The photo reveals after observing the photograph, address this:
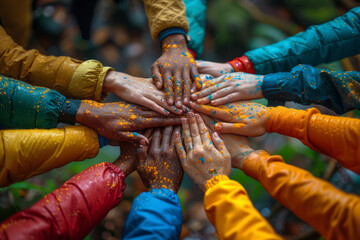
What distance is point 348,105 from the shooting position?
1.21 m

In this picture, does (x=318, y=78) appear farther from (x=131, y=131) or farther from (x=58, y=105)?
(x=58, y=105)

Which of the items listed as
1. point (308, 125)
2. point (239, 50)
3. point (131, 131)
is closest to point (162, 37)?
point (131, 131)

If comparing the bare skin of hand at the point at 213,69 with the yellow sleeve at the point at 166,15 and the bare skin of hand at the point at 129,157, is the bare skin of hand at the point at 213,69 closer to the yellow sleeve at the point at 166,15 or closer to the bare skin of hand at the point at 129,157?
the yellow sleeve at the point at 166,15

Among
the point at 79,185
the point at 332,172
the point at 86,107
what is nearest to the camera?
the point at 79,185

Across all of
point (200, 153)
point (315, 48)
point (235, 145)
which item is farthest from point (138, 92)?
point (315, 48)

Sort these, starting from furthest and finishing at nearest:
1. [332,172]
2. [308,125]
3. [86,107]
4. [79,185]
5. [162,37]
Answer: [332,172], [162,37], [86,107], [308,125], [79,185]

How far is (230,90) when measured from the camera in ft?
4.22

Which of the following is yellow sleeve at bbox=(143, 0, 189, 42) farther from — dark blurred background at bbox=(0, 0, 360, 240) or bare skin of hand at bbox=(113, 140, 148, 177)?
bare skin of hand at bbox=(113, 140, 148, 177)

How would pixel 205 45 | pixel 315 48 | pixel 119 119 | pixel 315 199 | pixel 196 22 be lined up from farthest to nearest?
pixel 205 45 → pixel 196 22 → pixel 315 48 → pixel 119 119 → pixel 315 199

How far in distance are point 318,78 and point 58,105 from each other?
1.21m

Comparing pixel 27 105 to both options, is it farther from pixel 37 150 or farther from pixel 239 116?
pixel 239 116

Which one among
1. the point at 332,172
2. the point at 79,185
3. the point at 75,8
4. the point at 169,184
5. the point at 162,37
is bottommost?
the point at 332,172

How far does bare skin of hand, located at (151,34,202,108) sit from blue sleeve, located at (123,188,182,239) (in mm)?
439

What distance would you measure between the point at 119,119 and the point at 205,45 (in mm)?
1075
